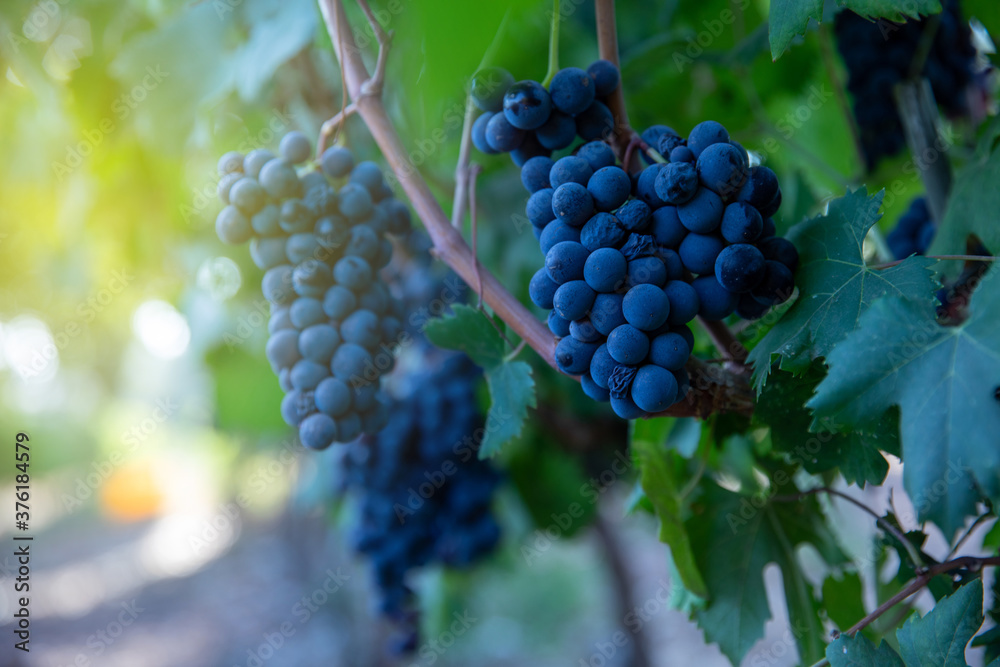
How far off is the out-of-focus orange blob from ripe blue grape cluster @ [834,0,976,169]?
8.86m

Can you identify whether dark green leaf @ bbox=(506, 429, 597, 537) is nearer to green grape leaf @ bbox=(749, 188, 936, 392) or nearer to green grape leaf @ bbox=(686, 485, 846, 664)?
green grape leaf @ bbox=(686, 485, 846, 664)

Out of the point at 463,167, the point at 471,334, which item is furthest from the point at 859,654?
the point at 463,167

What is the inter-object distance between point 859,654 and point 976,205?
0.47m

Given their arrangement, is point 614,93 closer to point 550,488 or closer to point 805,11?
point 805,11

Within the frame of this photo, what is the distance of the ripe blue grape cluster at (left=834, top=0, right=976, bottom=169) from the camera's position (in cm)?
90

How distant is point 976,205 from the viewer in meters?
0.69

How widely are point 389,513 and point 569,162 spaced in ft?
3.26

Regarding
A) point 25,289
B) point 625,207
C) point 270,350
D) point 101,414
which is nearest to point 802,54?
point 625,207

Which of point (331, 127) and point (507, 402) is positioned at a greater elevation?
point (331, 127)

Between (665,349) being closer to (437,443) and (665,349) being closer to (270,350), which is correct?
(270,350)

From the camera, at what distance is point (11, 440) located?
693 centimetres

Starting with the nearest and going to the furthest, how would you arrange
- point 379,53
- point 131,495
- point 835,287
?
1. point 835,287
2. point 379,53
3. point 131,495

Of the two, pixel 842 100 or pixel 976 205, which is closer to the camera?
pixel 976 205

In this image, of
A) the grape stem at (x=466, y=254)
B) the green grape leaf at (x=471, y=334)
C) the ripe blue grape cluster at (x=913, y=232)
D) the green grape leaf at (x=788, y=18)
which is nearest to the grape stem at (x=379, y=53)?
the grape stem at (x=466, y=254)
